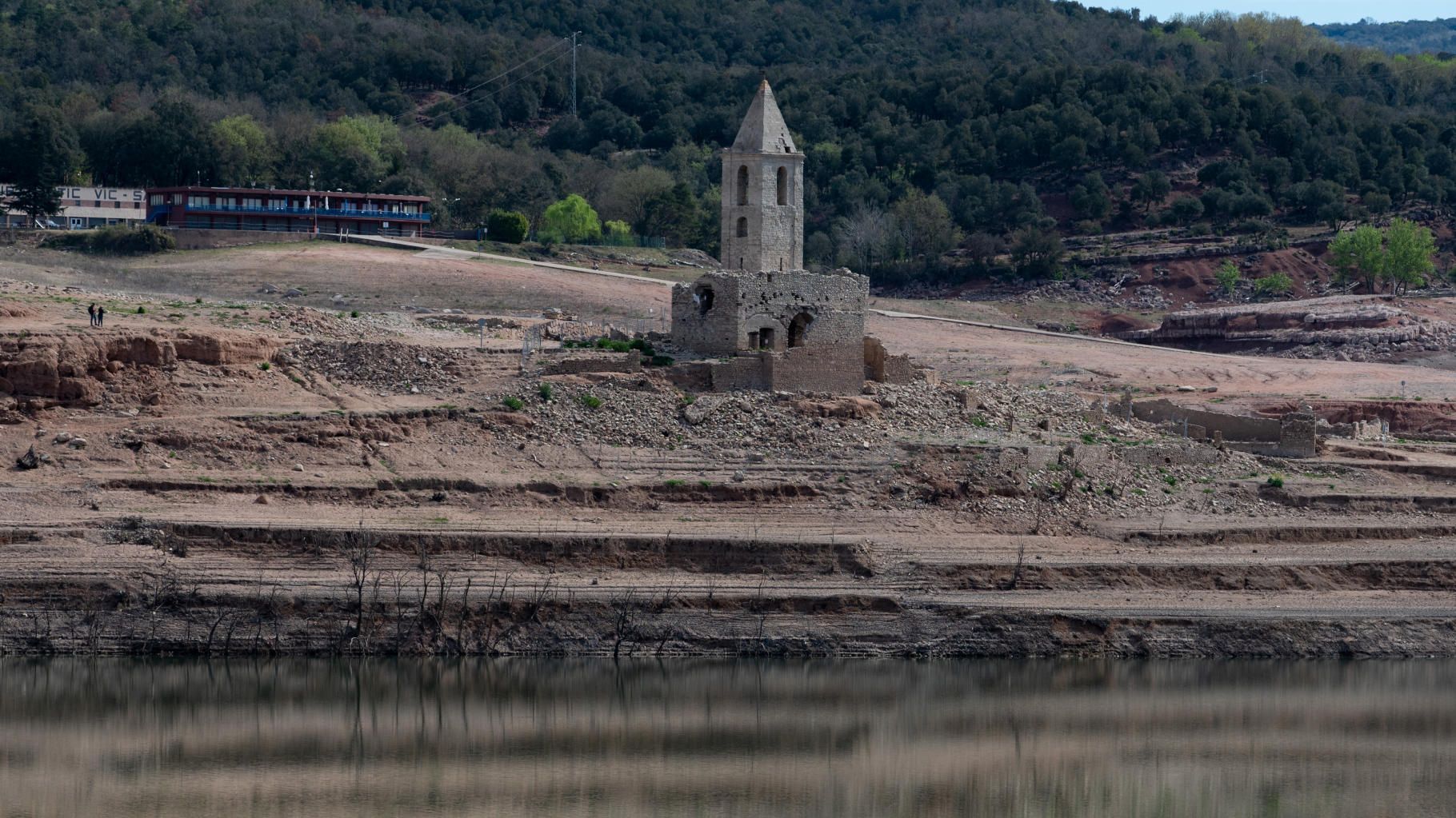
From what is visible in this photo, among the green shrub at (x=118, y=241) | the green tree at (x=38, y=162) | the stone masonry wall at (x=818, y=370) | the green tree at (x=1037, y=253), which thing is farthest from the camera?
the green tree at (x=1037, y=253)

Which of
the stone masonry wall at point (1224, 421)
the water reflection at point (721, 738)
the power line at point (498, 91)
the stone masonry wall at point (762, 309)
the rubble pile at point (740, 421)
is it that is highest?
the power line at point (498, 91)

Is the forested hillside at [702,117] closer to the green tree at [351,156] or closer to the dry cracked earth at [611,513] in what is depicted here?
the green tree at [351,156]

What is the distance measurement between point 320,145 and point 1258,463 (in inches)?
1995

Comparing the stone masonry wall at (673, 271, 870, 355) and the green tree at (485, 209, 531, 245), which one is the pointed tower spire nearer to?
the stone masonry wall at (673, 271, 870, 355)

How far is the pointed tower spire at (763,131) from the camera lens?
1961 inches

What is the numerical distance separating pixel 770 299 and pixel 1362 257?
48.7 m

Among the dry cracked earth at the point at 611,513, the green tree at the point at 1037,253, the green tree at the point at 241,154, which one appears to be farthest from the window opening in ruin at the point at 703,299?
the green tree at the point at 1037,253

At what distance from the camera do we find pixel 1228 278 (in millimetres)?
94438

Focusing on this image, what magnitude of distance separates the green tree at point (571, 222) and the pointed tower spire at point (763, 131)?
37.4 metres

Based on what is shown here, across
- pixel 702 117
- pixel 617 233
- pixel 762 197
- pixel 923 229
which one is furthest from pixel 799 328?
pixel 702 117

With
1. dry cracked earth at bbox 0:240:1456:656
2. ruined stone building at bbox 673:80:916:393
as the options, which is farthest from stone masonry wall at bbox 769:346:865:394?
dry cracked earth at bbox 0:240:1456:656

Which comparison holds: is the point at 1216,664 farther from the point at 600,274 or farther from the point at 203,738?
the point at 600,274

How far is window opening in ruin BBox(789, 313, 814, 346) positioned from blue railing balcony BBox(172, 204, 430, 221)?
2972cm

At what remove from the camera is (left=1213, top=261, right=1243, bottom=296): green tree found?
9425 centimetres
